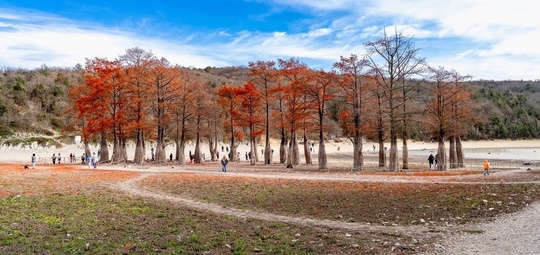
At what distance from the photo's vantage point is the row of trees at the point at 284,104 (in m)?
40.6

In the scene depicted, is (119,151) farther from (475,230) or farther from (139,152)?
(475,230)

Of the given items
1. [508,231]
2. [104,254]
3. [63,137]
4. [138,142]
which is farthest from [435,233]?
[63,137]

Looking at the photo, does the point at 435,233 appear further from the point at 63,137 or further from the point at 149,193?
the point at 63,137

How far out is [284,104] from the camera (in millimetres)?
49969

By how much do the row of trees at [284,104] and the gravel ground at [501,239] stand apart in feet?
75.7

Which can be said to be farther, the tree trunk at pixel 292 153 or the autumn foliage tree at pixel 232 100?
the autumn foliage tree at pixel 232 100

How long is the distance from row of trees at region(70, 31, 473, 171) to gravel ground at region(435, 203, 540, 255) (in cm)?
2308

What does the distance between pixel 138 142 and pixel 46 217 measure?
1471 inches

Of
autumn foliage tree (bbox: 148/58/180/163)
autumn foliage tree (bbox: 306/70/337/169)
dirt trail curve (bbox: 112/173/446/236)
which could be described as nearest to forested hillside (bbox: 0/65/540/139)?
autumn foliage tree (bbox: 148/58/180/163)

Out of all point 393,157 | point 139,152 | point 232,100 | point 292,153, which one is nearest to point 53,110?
point 139,152

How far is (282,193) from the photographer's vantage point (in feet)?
75.5

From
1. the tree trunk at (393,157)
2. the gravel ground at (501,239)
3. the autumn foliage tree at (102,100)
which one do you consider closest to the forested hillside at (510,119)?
the tree trunk at (393,157)

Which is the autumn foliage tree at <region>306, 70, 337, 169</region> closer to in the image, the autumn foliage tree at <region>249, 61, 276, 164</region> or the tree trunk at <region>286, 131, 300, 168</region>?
the tree trunk at <region>286, 131, 300, 168</region>

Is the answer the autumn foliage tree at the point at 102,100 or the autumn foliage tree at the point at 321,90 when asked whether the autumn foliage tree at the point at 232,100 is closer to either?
the autumn foliage tree at the point at 102,100
